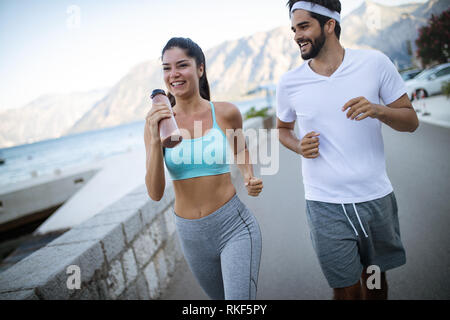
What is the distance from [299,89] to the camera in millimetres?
2148

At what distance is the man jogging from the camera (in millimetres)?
1955

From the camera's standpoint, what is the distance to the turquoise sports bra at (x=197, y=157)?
205cm

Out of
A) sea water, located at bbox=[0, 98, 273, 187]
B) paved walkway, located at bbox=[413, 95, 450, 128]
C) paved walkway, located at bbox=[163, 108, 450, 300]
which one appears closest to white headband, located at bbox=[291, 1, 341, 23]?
paved walkway, located at bbox=[163, 108, 450, 300]

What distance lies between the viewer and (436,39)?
2514cm

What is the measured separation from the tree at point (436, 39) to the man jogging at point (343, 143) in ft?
90.1

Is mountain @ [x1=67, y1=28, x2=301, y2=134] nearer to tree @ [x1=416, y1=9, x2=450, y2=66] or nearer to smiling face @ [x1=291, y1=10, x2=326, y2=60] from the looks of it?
smiling face @ [x1=291, y1=10, x2=326, y2=60]

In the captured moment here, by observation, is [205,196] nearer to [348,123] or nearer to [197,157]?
[197,157]

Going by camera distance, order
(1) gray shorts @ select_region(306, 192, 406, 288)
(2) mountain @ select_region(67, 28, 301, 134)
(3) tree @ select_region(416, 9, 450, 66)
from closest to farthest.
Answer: (1) gray shorts @ select_region(306, 192, 406, 288)
(3) tree @ select_region(416, 9, 450, 66)
(2) mountain @ select_region(67, 28, 301, 134)

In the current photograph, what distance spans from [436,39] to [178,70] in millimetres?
30002

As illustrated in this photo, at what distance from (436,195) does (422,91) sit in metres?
15.2

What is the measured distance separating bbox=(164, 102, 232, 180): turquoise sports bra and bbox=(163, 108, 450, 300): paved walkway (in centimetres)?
172

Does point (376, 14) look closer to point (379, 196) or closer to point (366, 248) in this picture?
point (379, 196)

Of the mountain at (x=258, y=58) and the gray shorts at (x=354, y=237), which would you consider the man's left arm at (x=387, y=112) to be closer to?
the gray shorts at (x=354, y=237)
